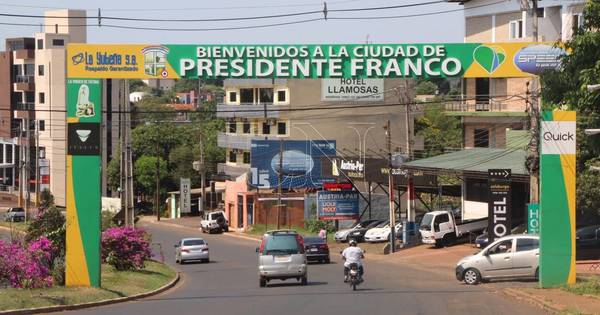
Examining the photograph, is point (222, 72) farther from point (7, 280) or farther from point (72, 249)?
point (7, 280)

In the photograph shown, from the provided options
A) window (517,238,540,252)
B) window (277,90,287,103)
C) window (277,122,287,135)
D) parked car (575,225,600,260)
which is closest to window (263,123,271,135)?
window (277,122,287,135)

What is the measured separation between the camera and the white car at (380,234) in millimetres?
57344

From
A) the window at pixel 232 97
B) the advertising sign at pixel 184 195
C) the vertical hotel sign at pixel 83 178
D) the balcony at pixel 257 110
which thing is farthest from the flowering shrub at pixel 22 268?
the window at pixel 232 97

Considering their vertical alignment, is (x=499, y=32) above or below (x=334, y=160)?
above

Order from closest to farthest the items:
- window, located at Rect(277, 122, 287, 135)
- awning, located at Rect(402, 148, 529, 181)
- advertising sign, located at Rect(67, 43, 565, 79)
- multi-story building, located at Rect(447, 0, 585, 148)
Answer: advertising sign, located at Rect(67, 43, 565, 79) < awning, located at Rect(402, 148, 529, 181) < multi-story building, located at Rect(447, 0, 585, 148) < window, located at Rect(277, 122, 287, 135)

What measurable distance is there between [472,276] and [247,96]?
62.3m

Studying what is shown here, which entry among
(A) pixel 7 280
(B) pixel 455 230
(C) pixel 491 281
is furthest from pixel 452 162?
(A) pixel 7 280

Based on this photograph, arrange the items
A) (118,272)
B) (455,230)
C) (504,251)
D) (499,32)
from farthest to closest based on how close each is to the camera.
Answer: (499,32), (455,230), (118,272), (504,251)

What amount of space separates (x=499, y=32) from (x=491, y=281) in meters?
43.7

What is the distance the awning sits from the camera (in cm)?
4878

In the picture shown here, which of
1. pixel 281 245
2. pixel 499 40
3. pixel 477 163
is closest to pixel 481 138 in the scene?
pixel 499 40

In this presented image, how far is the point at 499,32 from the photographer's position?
7175 centimetres

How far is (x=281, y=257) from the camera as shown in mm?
31125

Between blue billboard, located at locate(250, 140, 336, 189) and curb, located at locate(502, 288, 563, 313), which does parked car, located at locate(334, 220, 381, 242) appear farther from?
curb, located at locate(502, 288, 563, 313)
